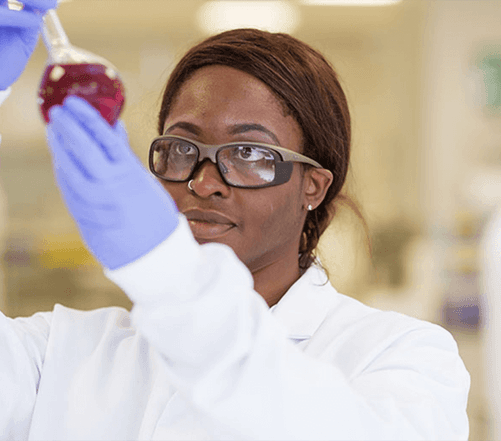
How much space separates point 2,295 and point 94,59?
4.70m

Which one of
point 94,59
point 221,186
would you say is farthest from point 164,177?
point 94,59

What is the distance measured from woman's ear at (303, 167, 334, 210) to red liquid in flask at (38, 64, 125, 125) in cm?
69

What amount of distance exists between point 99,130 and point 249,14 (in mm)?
4586

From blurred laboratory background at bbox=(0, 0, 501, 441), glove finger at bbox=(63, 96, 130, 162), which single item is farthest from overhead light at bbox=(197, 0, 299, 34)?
glove finger at bbox=(63, 96, 130, 162)

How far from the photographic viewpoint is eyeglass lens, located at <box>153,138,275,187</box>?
144 cm

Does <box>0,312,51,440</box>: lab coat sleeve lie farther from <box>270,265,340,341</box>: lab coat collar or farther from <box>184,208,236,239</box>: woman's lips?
<box>270,265,340,341</box>: lab coat collar

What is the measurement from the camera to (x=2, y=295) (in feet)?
17.5

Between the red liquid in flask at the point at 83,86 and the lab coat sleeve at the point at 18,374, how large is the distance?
0.58m

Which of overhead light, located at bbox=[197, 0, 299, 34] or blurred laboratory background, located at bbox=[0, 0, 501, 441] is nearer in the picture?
overhead light, located at bbox=[197, 0, 299, 34]

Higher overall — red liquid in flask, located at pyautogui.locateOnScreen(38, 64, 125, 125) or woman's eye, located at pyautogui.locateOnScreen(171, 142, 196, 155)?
red liquid in flask, located at pyautogui.locateOnScreen(38, 64, 125, 125)

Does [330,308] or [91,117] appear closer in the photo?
[91,117]

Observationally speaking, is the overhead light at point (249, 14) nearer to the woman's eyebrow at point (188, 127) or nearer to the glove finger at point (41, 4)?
the woman's eyebrow at point (188, 127)

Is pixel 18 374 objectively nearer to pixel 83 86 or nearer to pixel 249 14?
pixel 83 86

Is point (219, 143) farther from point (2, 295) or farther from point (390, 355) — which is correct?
point (2, 295)
